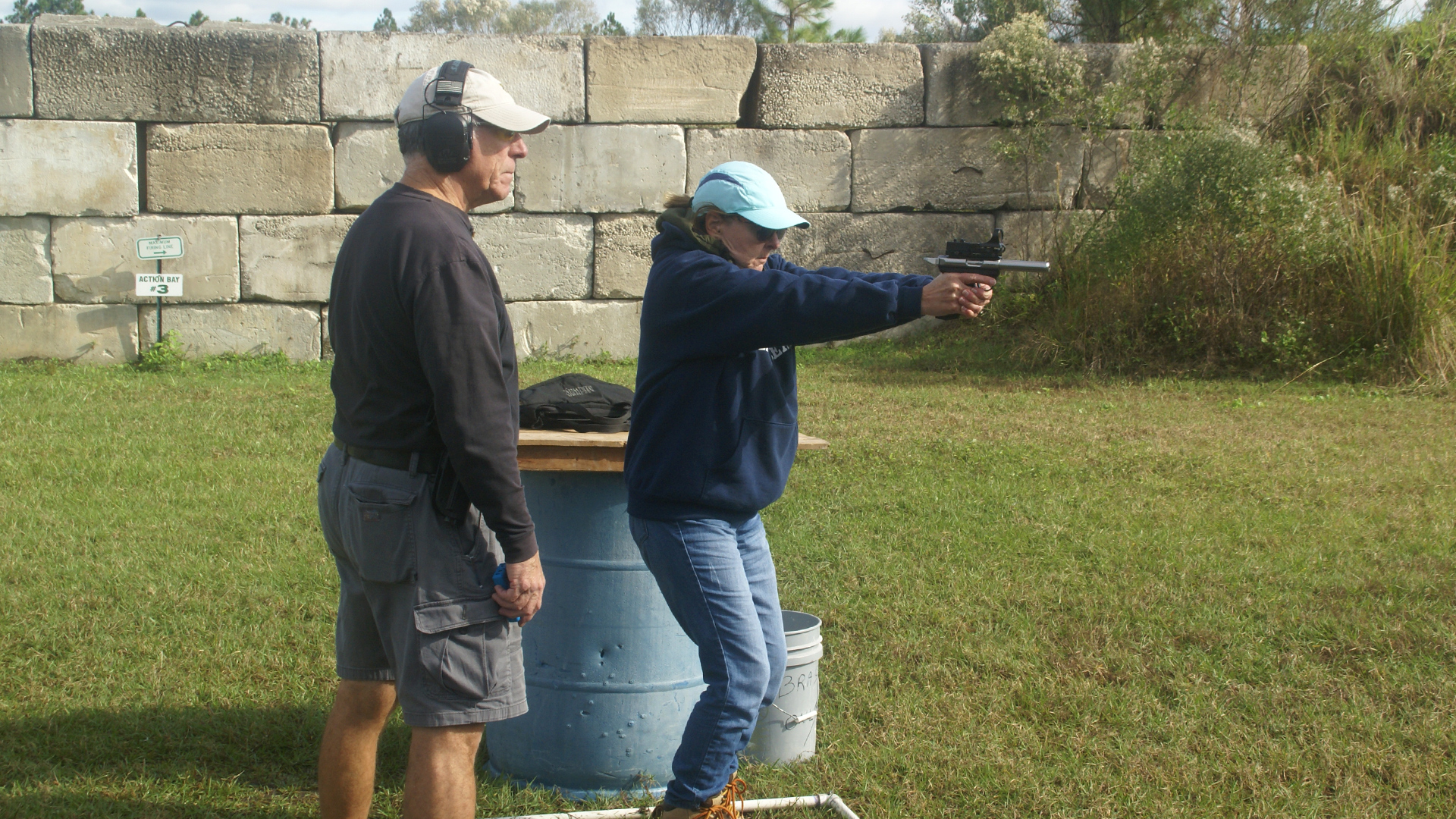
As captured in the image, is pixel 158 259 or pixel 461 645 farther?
pixel 158 259

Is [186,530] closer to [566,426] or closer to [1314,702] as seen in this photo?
[566,426]

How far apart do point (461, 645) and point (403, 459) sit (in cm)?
43

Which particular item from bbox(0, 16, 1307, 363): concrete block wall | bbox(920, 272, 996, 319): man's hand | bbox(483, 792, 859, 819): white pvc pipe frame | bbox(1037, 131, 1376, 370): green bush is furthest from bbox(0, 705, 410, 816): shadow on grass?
bbox(1037, 131, 1376, 370): green bush

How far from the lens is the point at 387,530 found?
256 centimetres

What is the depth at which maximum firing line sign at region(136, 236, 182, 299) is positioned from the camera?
37.7 feet

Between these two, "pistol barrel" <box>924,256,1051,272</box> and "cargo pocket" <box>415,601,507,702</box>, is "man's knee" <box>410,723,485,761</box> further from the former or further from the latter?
"pistol barrel" <box>924,256,1051,272</box>

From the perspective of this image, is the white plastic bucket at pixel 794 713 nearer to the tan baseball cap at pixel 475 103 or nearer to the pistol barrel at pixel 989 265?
the pistol barrel at pixel 989 265

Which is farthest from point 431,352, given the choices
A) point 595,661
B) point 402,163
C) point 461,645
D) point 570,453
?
point 402,163

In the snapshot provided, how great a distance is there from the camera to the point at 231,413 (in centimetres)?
916

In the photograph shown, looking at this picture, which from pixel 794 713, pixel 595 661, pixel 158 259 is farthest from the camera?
pixel 158 259

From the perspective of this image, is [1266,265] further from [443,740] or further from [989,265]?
[443,740]

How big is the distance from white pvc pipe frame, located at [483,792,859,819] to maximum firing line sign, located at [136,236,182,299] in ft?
32.3

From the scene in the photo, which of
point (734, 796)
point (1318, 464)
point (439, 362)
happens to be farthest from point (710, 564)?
point (1318, 464)

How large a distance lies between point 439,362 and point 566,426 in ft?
3.92
